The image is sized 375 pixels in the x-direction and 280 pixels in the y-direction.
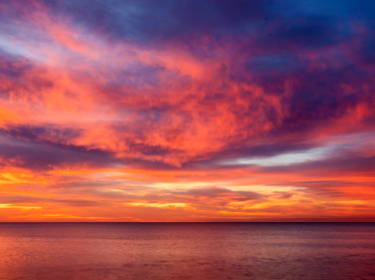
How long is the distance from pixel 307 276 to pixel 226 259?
15.4 meters

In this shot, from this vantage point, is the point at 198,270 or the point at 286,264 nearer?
the point at 198,270

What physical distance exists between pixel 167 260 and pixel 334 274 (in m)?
22.2

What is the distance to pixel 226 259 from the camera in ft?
159

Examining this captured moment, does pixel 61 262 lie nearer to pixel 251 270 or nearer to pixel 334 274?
pixel 251 270

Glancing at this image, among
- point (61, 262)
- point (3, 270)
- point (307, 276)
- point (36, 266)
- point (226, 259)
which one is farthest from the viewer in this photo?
point (226, 259)

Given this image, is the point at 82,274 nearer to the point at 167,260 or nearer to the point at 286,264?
the point at 167,260

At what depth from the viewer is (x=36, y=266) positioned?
4094 centimetres

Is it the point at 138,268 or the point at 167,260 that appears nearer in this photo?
the point at 138,268

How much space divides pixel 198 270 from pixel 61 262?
19.6 m

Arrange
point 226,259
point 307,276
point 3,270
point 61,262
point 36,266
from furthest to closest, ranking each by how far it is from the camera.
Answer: point 226,259, point 61,262, point 36,266, point 3,270, point 307,276

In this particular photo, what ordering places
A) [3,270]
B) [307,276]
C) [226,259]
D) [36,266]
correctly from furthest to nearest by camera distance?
[226,259] < [36,266] < [3,270] < [307,276]

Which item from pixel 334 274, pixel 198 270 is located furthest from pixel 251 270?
pixel 334 274

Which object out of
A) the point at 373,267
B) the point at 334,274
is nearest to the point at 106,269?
the point at 334,274

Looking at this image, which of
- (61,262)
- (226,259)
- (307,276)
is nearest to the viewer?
(307,276)
